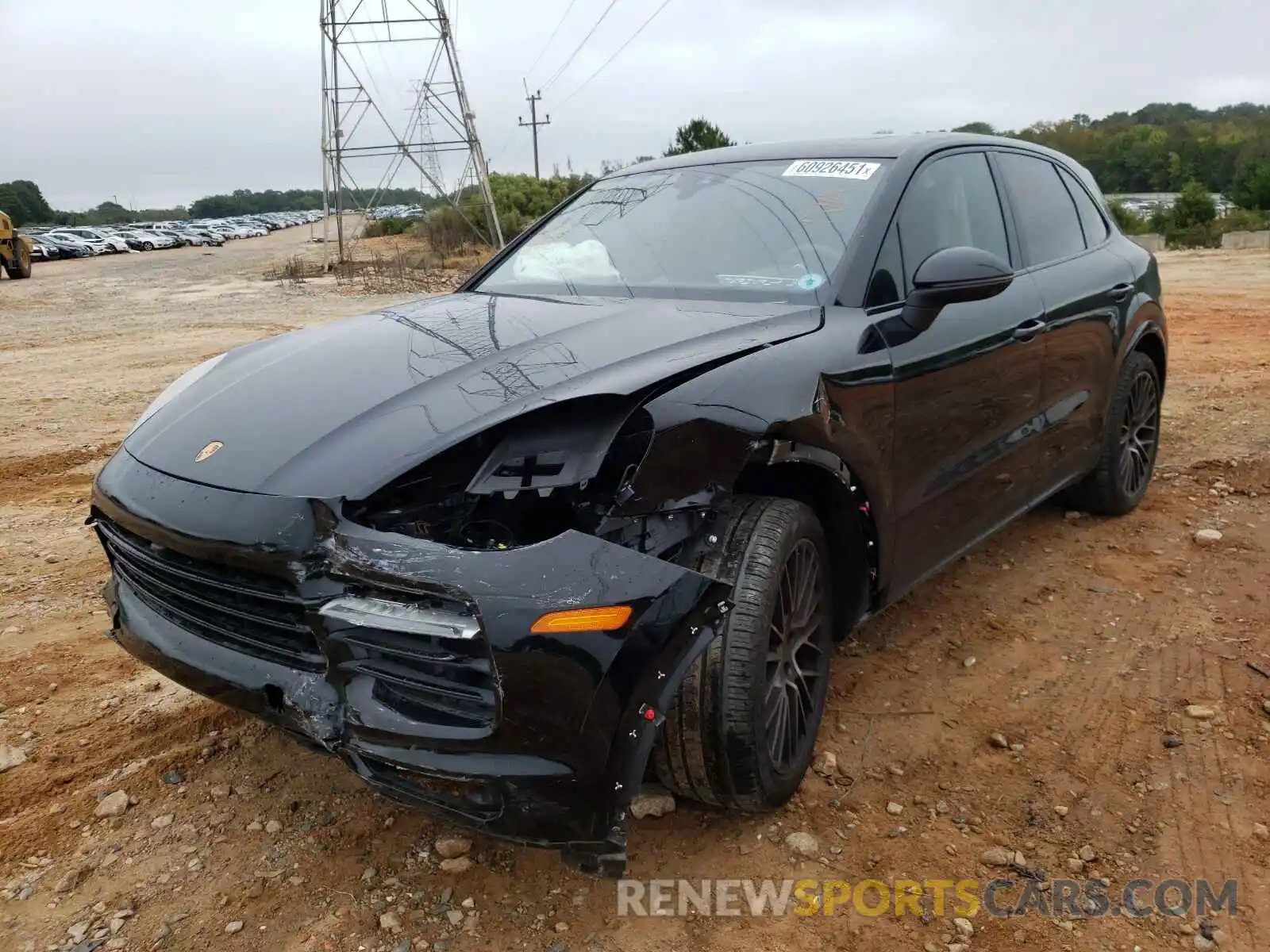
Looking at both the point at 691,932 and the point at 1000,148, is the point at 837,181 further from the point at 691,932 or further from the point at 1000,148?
the point at 691,932

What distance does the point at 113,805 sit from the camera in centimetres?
245

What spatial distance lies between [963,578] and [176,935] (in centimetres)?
301

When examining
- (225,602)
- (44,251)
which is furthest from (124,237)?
(225,602)

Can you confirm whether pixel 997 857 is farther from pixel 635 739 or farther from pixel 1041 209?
pixel 1041 209

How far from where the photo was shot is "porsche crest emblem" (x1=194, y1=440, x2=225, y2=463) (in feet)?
6.95

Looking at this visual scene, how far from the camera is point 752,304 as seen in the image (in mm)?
2664

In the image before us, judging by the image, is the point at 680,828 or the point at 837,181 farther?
the point at 837,181

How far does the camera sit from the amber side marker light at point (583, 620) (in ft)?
5.57

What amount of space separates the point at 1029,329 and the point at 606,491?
2.12 m

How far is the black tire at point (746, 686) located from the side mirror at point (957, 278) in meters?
0.78

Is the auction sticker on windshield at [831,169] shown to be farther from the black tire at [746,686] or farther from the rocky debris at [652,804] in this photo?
the rocky debris at [652,804]

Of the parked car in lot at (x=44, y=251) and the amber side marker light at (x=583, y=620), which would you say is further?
the parked car in lot at (x=44, y=251)

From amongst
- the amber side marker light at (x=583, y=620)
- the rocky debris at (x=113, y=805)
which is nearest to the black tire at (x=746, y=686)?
the amber side marker light at (x=583, y=620)

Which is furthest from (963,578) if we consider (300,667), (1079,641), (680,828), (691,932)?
(300,667)
